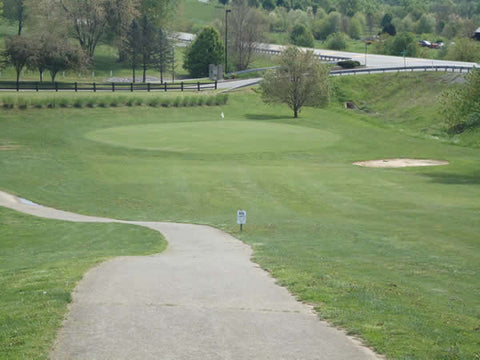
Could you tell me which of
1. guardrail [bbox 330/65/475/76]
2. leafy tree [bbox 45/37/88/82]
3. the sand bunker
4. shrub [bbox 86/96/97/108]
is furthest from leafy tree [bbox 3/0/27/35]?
the sand bunker

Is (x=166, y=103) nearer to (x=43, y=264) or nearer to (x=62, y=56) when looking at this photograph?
(x=62, y=56)

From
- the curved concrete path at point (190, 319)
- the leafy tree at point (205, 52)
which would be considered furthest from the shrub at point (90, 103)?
the curved concrete path at point (190, 319)

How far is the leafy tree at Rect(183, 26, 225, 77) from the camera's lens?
98188 millimetres

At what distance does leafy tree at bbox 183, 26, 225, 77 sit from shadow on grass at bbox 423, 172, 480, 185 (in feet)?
201

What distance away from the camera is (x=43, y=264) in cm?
1808

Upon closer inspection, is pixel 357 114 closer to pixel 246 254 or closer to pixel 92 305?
pixel 246 254

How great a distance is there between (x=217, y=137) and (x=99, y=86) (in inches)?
1233

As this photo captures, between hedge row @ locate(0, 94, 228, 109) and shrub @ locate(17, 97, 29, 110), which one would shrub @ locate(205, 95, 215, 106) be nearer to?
hedge row @ locate(0, 94, 228, 109)

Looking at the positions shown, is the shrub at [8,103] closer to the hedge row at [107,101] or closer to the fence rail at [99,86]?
the hedge row at [107,101]

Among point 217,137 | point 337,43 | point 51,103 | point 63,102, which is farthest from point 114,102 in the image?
point 337,43

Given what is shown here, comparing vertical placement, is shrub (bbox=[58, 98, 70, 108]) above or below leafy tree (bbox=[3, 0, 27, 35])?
below

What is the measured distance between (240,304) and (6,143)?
42.2 meters

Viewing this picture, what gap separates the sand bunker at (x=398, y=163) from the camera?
46688 mm

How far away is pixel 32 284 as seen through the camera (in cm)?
1453
